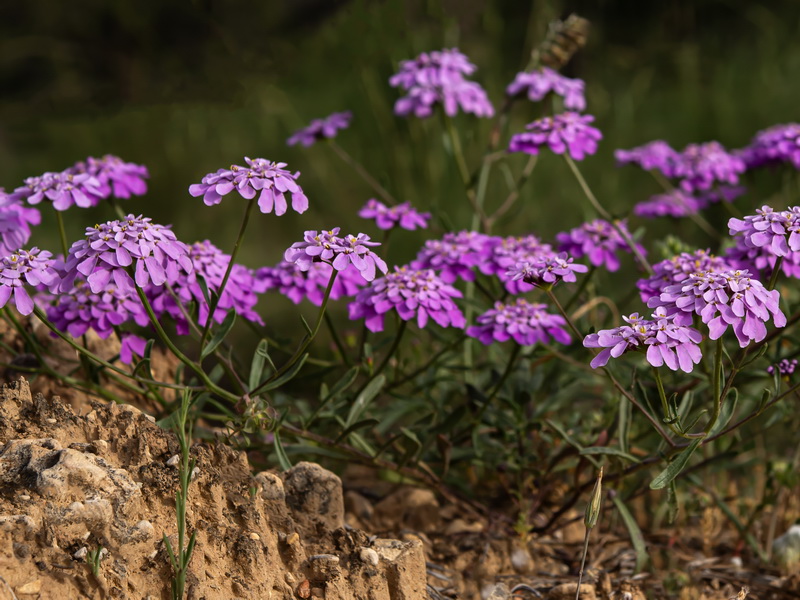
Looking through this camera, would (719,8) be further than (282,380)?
Yes

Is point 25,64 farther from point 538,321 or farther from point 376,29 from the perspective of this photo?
→ point 538,321

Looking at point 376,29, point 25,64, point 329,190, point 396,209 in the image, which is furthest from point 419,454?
point 25,64

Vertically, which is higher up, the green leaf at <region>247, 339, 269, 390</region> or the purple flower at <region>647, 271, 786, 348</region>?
the green leaf at <region>247, 339, 269, 390</region>

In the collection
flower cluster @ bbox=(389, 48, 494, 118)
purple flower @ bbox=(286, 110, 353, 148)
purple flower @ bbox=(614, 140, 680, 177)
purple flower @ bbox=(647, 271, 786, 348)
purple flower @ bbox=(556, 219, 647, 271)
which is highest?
flower cluster @ bbox=(389, 48, 494, 118)

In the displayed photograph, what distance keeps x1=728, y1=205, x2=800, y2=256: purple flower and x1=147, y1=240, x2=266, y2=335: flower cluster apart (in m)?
1.11

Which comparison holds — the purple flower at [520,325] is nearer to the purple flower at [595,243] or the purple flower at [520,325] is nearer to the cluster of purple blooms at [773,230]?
the purple flower at [595,243]

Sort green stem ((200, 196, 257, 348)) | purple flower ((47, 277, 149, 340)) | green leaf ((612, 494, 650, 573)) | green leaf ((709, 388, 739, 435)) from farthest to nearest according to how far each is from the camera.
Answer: green leaf ((612, 494, 650, 573)) < purple flower ((47, 277, 149, 340)) < green leaf ((709, 388, 739, 435)) < green stem ((200, 196, 257, 348))

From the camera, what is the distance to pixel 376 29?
5309mm

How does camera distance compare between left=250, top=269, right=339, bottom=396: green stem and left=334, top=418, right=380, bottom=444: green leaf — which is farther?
left=334, top=418, right=380, bottom=444: green leaf

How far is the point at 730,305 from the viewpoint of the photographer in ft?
5.20

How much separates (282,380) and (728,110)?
4.19 metres

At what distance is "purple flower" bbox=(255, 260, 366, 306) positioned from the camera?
2225 mm

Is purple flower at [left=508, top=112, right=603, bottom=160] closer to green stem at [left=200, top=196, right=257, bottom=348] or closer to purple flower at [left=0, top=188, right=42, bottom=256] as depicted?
green stem at [left=200, top=196, right=257, bottom=348]

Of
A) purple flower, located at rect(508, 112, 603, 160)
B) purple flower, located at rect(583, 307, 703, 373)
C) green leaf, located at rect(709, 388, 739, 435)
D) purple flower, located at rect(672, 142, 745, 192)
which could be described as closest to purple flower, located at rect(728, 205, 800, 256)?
purple flower, located at rect(583, 307, 703, 373)
